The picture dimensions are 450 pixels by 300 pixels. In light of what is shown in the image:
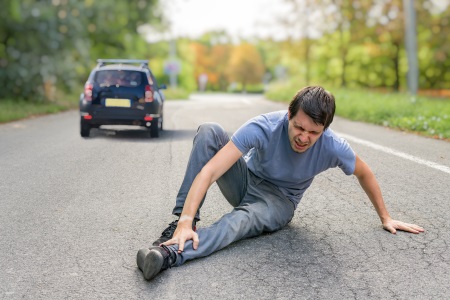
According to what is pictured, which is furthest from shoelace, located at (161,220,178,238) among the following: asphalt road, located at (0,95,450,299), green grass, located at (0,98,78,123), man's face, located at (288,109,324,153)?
green grass, located at (0,98,78,123)

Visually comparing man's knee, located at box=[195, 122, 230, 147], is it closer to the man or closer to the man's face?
the man

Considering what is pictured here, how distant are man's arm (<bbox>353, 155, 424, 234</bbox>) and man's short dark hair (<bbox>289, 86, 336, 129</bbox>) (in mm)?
513

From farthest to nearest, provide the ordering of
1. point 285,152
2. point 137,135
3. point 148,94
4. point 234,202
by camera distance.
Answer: point 137,135
point 148,94
point 234,202
point 285,152

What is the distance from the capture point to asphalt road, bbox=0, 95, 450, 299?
11.0 feet

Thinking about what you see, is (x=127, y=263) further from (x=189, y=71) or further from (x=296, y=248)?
(x=189, y=71)

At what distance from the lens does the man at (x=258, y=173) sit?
12.2 feet

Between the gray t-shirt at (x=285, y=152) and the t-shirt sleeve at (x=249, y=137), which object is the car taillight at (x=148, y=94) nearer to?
the gray t-shirt at (x=285, y=152)

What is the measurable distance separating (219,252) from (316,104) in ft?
3.68

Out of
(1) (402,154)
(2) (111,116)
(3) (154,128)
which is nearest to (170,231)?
(1) (402,154)

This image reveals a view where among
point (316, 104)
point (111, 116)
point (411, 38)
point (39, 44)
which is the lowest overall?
point (111, 116)

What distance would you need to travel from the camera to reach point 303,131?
3.80 metres

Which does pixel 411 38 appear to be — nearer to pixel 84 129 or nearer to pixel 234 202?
pixel 84 129

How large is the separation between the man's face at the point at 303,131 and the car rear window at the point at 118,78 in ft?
27.7

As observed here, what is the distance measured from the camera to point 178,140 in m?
11.0
